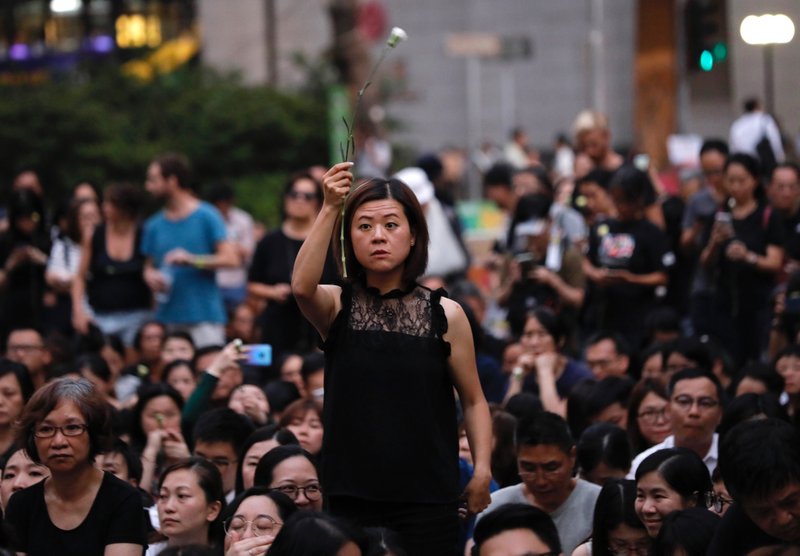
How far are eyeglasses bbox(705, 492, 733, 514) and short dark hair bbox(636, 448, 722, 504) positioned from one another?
0.04 m

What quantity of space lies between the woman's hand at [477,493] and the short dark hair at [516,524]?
33 cm

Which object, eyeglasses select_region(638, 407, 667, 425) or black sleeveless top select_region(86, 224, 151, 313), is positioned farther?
black sleeveless top select_region(86, 224, 151, 313)

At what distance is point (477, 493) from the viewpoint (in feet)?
18.5

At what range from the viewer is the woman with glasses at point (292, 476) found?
6773 millimetres

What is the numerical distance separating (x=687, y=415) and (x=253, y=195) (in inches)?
520

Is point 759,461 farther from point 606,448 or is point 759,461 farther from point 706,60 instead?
point 706,60

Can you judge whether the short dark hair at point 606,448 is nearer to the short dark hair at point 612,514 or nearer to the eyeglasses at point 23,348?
the short dark hair at point 612,514

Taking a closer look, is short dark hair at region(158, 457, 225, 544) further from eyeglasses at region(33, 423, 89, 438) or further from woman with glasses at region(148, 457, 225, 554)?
eyeglasses at region(33, 423, 89, 438)

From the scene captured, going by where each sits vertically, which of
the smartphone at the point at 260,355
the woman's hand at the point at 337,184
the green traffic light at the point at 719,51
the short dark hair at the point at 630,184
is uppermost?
the green traffic light at the point at 719,51

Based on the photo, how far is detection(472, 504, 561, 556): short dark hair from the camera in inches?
233

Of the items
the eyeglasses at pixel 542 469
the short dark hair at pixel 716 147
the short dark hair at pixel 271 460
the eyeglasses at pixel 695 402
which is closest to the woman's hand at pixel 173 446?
the short dark hair at pixel 271 460

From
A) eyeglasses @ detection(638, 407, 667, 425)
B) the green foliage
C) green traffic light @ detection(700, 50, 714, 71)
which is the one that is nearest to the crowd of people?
eyeglasses @ detection(638, 407, 667, 425)

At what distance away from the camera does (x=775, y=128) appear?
1617cm

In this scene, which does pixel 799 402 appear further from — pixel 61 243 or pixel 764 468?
pixel 61 243
